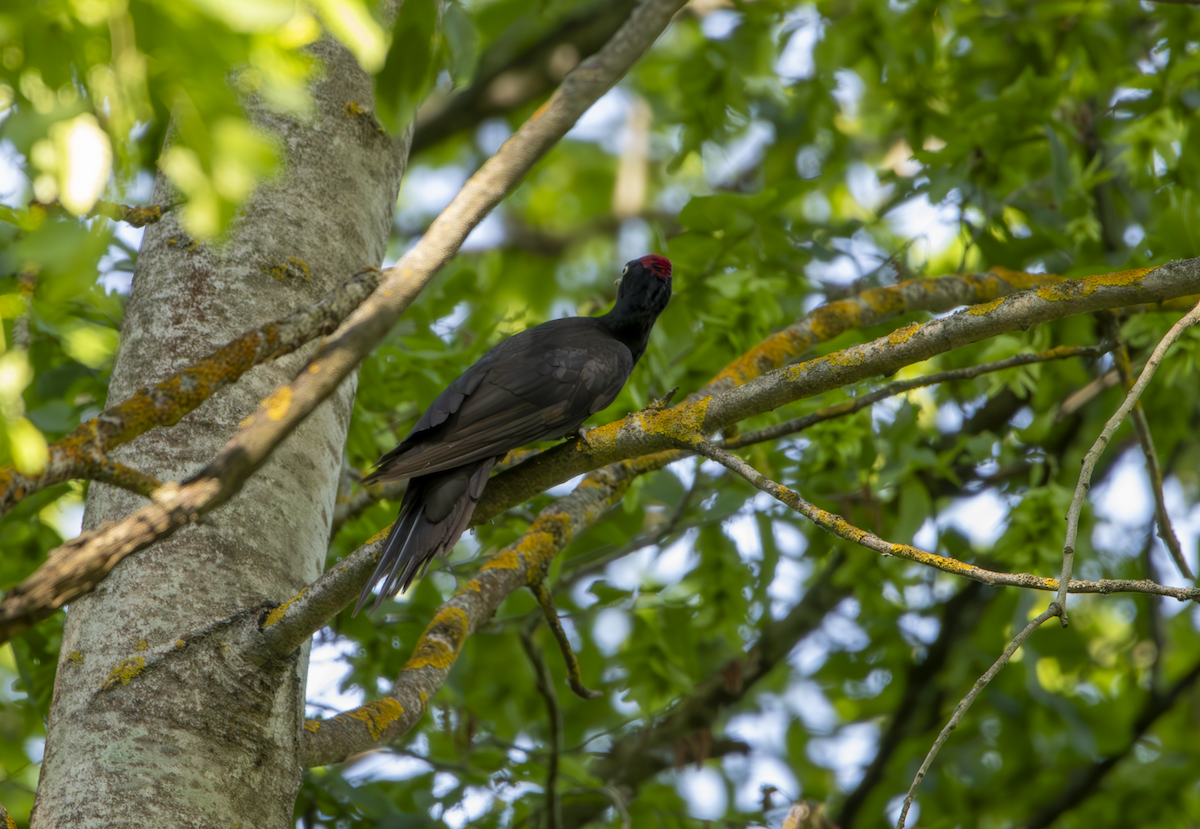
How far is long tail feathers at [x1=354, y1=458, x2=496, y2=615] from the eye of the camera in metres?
2.44

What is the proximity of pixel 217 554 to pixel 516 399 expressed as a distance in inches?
43.0

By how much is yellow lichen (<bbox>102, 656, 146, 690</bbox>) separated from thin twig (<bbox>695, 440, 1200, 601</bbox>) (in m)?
1.24

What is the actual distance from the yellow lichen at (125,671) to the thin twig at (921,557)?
1237mm

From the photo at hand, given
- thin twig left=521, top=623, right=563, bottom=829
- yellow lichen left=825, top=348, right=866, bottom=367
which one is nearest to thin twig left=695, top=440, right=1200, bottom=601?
yellow lichen left=825, top=348, right=866, bottom=367

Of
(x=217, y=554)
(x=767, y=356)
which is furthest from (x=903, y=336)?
(x=217, y=554)

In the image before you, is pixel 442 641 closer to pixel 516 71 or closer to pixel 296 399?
pixel 296 399

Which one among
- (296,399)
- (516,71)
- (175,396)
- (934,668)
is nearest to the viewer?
(296,399)

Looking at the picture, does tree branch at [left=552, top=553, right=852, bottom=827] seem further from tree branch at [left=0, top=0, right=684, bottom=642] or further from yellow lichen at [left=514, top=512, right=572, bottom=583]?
tree branch at [left=0, top=0, right=684, bottom=642]

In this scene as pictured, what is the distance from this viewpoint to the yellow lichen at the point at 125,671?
6.60ft

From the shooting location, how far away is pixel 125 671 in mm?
2020

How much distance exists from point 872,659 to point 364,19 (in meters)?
5.05

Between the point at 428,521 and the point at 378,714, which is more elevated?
the point at 428,521

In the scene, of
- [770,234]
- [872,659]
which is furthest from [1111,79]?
[872,659]

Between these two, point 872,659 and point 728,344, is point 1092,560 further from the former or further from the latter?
point 728,344
